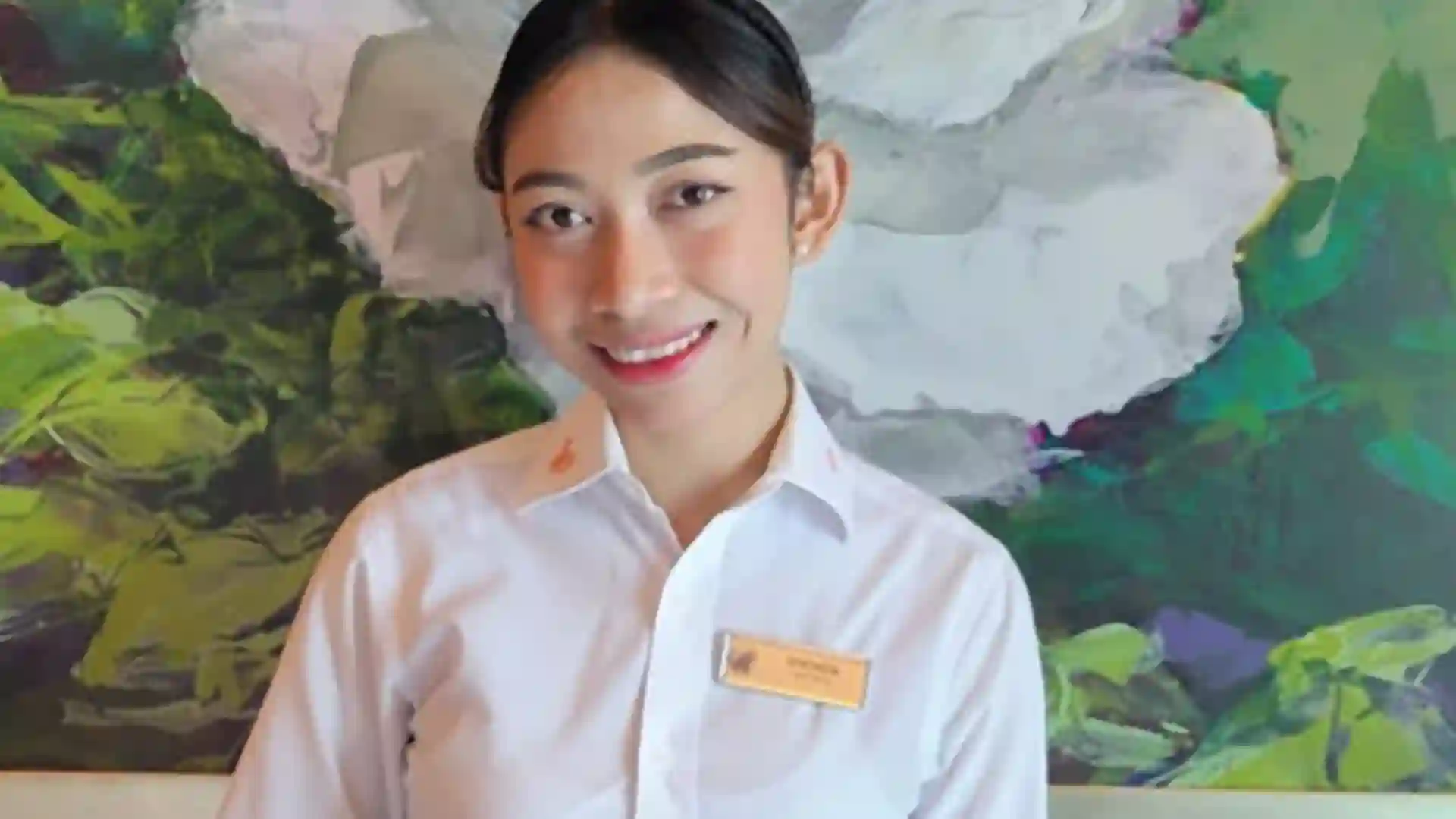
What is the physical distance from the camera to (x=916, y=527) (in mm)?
940

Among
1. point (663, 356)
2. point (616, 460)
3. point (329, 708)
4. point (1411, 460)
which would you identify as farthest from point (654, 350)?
point (1411, 460)

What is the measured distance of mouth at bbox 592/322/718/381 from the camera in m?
0.83

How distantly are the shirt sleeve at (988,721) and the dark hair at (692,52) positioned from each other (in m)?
0.35

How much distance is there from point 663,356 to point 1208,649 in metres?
0.54

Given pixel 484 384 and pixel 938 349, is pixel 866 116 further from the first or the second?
pixel 484 384

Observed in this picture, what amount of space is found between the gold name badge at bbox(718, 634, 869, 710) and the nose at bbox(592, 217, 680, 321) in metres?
0.24

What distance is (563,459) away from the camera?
0.93 m

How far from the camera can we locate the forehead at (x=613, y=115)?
0.79 metres

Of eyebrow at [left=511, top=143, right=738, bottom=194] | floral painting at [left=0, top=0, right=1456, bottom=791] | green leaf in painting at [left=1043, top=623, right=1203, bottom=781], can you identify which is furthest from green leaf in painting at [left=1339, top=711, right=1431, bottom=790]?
eyebrow at [left=511, top=143, right=738, bottom=194]

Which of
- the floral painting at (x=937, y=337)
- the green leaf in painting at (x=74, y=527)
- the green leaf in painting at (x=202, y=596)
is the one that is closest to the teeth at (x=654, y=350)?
the floral painting at (x=937, y=337)

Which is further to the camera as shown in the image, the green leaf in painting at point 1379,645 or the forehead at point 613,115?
the green leaf in painting at point 1379,645

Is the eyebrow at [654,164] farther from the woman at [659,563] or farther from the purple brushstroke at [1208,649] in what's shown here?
the purple brushstroke at [1208,649]

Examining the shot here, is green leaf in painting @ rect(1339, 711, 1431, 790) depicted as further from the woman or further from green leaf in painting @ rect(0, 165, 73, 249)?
green leaf in painting @ rect(0, 165, 73, 249)

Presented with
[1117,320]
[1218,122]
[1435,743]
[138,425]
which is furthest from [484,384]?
[1435,743]
